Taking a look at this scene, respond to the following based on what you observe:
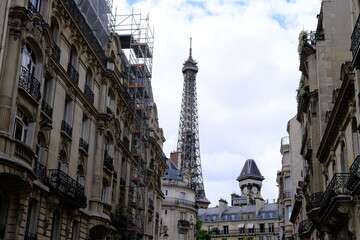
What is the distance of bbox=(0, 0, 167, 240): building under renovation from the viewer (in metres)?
22.4

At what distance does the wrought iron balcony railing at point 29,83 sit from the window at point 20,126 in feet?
3.09

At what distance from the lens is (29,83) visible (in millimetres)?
23953

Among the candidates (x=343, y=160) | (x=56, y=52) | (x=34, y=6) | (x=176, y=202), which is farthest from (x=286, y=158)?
(x=34, y=6)

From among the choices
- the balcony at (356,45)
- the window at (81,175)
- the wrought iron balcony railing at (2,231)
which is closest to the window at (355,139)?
the balcony at (356,45)

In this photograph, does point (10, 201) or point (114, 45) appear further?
point (114, 45)

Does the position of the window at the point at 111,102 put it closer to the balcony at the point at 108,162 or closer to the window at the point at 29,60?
the balcony at the point at 108,162

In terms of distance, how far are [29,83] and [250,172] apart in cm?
14295

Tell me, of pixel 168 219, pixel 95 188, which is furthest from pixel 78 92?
pixel 168 219

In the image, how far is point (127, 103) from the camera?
42031 millimetres

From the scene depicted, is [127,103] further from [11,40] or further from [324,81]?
[11,40]

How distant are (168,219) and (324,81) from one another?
46853mm

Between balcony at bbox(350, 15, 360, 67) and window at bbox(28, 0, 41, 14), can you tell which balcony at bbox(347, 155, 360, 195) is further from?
window at bbox(28, 0, 41, 14)

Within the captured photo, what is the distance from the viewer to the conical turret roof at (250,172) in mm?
161500

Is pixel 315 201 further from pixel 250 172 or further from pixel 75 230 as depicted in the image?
pixel 250 172
